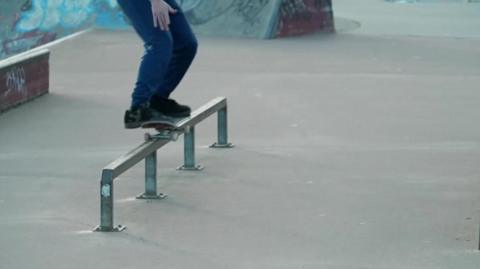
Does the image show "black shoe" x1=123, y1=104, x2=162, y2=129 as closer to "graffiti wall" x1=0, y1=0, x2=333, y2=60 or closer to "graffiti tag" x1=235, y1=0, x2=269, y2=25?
"graffiti wall" x1=0, y1=0, x2=333, y2=60

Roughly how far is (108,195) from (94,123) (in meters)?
4.14

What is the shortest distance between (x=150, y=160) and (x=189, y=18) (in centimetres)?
1090

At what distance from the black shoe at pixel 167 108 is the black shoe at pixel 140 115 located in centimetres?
19

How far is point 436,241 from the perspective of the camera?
231 inches

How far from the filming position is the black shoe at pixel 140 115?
21.9 ft

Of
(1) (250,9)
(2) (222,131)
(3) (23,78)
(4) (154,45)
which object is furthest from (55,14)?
(4) (154,45)

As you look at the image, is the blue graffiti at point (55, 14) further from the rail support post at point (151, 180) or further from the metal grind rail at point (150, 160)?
the rail support post at point (151, 180)

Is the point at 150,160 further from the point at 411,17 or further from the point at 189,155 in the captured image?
the point at 411,17

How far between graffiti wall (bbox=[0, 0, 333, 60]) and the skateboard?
407 inches

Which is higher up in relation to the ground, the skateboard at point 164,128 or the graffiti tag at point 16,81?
the skateboard at point 164,128

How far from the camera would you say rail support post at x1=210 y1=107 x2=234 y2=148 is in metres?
8.58

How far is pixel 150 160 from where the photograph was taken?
6746mm

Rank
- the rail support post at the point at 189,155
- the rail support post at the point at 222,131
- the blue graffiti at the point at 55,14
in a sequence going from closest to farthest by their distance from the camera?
1. the rail support post at the point at 189,155
2. the rail support post at the point at 222,131
3. the blue graffiti at the point at 55,14

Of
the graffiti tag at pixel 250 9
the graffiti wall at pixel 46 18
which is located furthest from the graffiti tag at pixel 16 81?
the graffiti wall at pixel 46 18
